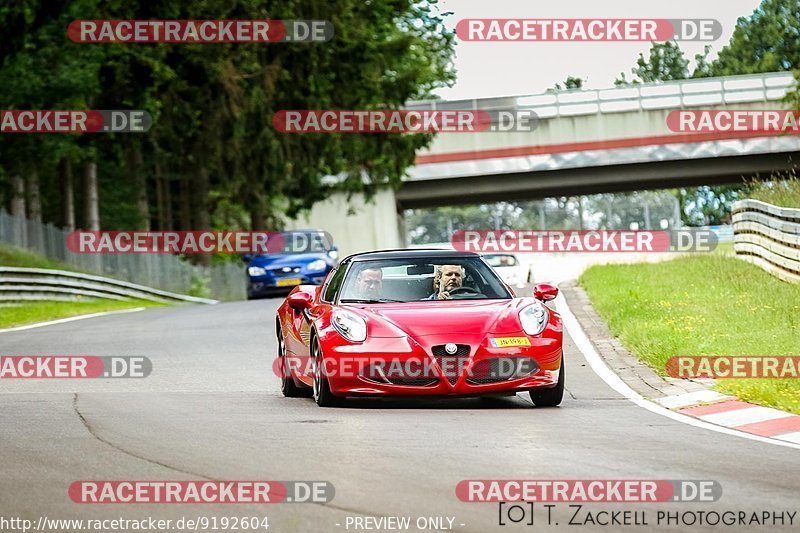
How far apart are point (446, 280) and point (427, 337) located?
49.7 inches

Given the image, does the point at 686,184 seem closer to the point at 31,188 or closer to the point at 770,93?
the point at 770,93

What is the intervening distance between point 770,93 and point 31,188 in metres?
26.3

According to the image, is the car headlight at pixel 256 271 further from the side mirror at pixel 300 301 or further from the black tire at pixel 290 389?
the side mirror at pixel 300 301

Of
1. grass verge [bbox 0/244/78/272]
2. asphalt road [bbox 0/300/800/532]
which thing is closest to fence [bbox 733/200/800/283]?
asphalt road [bbox 0/300/800/532]

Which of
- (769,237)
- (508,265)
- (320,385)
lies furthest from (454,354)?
(508,265)

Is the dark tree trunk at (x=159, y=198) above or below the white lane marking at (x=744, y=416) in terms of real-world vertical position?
above

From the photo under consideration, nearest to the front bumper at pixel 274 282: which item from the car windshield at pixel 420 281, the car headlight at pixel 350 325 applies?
the car windshield at pixel 420 281

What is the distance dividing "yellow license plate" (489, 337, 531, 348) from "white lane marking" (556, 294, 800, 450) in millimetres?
1063

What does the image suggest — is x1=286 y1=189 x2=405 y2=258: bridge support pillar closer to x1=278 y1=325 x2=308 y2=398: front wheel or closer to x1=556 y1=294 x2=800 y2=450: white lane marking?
x1=556 y1=294 x2=800 y2=450: white lane marking

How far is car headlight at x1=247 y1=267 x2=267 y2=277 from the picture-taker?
35469 millimetres

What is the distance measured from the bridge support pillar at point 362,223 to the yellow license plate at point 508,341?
4853 cm

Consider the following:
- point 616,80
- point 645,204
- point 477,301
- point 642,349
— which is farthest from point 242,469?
point 616,80

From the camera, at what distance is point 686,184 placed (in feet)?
201

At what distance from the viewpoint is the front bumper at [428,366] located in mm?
11039
